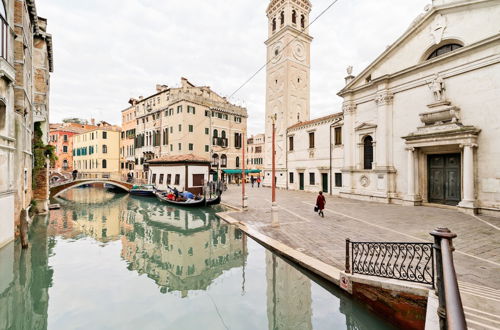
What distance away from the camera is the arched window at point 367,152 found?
1894cm

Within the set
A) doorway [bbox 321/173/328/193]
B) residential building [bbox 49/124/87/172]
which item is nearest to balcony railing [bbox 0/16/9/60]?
doorway [bbox 321/173/328/193]

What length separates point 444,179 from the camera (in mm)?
15070

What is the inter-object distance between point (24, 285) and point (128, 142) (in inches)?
1456

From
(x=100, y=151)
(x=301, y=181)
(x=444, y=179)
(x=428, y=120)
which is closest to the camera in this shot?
(x=428, y=120)

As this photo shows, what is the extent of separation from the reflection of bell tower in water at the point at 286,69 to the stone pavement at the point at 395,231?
15.0 meters

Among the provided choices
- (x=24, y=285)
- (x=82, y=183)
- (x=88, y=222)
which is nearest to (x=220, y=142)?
(x=82, y=183)

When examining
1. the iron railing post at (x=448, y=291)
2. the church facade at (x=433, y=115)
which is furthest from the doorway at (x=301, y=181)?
the iron railing post at (x=448, y=291)

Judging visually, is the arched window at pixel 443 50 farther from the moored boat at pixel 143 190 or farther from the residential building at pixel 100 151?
the residential building at pixel 100 151

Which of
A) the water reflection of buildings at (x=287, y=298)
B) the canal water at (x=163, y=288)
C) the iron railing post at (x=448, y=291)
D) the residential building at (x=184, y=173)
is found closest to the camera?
the iron railing post at (x=448, y=291)

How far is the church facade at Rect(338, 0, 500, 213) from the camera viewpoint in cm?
1284

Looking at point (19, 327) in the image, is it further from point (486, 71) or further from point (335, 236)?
point (486, 71)

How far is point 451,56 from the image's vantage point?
1410 centimetres

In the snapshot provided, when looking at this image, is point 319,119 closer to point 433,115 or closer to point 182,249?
point 433,115

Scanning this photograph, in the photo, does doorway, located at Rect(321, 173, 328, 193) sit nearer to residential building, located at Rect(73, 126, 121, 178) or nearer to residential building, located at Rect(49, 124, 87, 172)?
residential building, located at Rect(73, 126, 121, 178)
